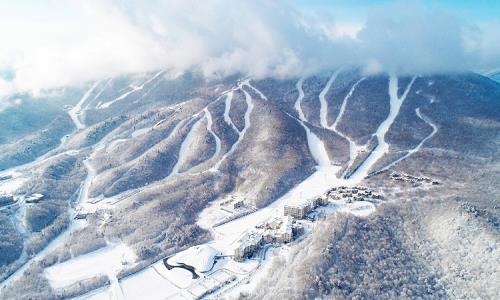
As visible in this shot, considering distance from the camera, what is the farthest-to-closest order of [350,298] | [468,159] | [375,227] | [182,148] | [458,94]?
[458,94] → [182,148] → [468,159] → [375,227] → [350,298]

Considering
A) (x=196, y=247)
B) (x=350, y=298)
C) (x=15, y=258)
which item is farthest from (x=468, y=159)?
(x=15, y=258)

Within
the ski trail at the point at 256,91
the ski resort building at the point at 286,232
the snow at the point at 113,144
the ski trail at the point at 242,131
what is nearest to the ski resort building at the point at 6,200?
the snow at the point at 113,144

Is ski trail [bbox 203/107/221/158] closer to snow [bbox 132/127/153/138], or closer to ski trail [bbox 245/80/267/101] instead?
snow [bbox 132/127/153/138]

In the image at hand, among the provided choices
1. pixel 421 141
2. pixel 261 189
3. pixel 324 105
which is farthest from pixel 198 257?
pixel 324 105

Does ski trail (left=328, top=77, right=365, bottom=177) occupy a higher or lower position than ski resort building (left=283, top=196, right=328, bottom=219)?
higher

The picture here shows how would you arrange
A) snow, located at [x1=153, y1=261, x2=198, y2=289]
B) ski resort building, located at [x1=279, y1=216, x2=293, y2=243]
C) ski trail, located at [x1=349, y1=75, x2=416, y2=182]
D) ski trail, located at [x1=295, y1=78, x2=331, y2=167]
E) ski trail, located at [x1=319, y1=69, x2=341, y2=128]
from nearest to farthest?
1. snow, located at [x1=153, y1=261, x2=198, y2=289]
2. ski resort building, located at [x1=279, y1=216, x2=293, y2=243]
3. ski trail, located at [x1=349, y1=75, x2=416, y2=182]
4. ski trail, located at [x1=295, y1=78, x2=331, y2=167]
5. ski trail, located at [x1=319, y1=69, x2=341, y2=128]

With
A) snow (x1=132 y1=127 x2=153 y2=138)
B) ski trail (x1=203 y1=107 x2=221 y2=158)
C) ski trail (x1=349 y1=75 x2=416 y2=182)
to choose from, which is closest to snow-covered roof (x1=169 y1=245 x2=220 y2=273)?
ski trail (x1=349 y1=75 x2=416 y2=182)

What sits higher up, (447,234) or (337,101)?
(337,101)

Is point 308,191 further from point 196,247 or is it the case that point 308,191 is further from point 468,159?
point 468,159
